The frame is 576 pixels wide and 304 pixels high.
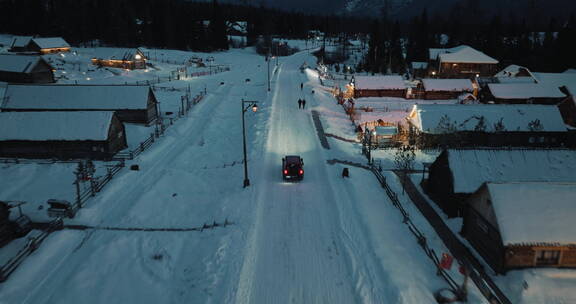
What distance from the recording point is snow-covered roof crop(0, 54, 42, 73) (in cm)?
6606

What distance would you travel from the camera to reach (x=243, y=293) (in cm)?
1686

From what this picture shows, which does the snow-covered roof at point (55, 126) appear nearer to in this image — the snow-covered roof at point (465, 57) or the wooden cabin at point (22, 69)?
the wooden cabin at point (22, 69)

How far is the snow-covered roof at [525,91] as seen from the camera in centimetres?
6059

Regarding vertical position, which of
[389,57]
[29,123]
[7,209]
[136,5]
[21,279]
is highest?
[136,5]

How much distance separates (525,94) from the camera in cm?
6106

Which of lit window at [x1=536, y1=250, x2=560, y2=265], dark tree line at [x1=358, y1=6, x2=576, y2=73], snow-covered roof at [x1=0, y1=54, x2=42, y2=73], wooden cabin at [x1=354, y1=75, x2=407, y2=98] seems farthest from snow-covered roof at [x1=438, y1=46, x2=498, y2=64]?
snow-covered roof at [x1=0, y1=54, x2=42, y2=73]

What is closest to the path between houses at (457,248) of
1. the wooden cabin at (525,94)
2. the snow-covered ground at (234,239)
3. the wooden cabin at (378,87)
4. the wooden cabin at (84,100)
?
the snow-covered ground at (234,239)

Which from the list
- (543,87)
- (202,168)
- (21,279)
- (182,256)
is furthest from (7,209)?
Answer: (543,87)

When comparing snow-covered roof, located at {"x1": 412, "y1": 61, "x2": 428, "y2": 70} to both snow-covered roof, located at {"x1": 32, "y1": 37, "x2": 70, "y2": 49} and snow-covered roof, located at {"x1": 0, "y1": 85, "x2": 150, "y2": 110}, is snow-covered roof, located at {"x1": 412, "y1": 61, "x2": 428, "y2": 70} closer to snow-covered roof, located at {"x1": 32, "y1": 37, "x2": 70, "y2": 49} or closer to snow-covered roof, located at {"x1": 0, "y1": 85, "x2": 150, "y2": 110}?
snow-covered roof, located at {"x1": 0, "y1": 85, "x2": 150, "y2": 110}

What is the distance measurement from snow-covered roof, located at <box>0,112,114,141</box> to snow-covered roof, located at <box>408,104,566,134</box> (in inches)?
1214

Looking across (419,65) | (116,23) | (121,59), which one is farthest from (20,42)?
(419,65)

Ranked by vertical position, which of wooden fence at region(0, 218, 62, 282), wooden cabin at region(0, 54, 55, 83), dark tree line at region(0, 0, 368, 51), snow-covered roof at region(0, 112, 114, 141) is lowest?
wooden fence at region(0, 218, 62, 282)

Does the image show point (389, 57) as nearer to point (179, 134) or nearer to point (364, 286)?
point (179, 134)

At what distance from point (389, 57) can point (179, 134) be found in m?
78.7
